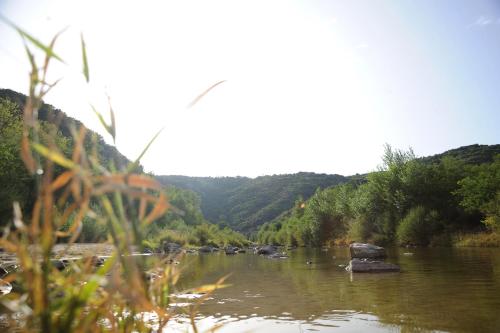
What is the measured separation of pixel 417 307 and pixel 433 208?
2937 centimetres

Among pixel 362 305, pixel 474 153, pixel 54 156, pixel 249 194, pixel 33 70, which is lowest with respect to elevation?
pixel 362 305

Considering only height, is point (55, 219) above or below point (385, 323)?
above

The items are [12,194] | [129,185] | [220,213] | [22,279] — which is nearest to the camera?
[129,185]

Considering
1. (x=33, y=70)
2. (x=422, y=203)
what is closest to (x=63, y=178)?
(x=33, y=70)

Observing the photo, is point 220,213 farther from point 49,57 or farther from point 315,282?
point 49,57

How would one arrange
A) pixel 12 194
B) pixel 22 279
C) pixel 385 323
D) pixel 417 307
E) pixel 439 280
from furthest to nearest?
pixel 12 194 < pixel 439 280 < pixel 417 307 < pixel 385 323 < pixel 22 279

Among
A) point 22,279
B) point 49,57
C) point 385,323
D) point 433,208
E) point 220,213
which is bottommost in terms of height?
point 385,323

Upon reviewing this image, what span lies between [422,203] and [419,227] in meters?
4.02

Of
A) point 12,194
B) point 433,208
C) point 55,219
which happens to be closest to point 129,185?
point 55,219

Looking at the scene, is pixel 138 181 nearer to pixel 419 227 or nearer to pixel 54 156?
pixel 54 156

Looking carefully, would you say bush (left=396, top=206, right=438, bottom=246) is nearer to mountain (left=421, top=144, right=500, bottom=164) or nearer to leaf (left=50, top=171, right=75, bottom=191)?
leaf (left=50, top=171, right=75, bottom=191)

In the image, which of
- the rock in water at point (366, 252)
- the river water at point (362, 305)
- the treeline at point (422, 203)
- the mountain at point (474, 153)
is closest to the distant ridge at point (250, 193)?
the mountain at point (474, 153)

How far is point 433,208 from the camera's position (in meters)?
32.9

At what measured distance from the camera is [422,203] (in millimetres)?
33781
